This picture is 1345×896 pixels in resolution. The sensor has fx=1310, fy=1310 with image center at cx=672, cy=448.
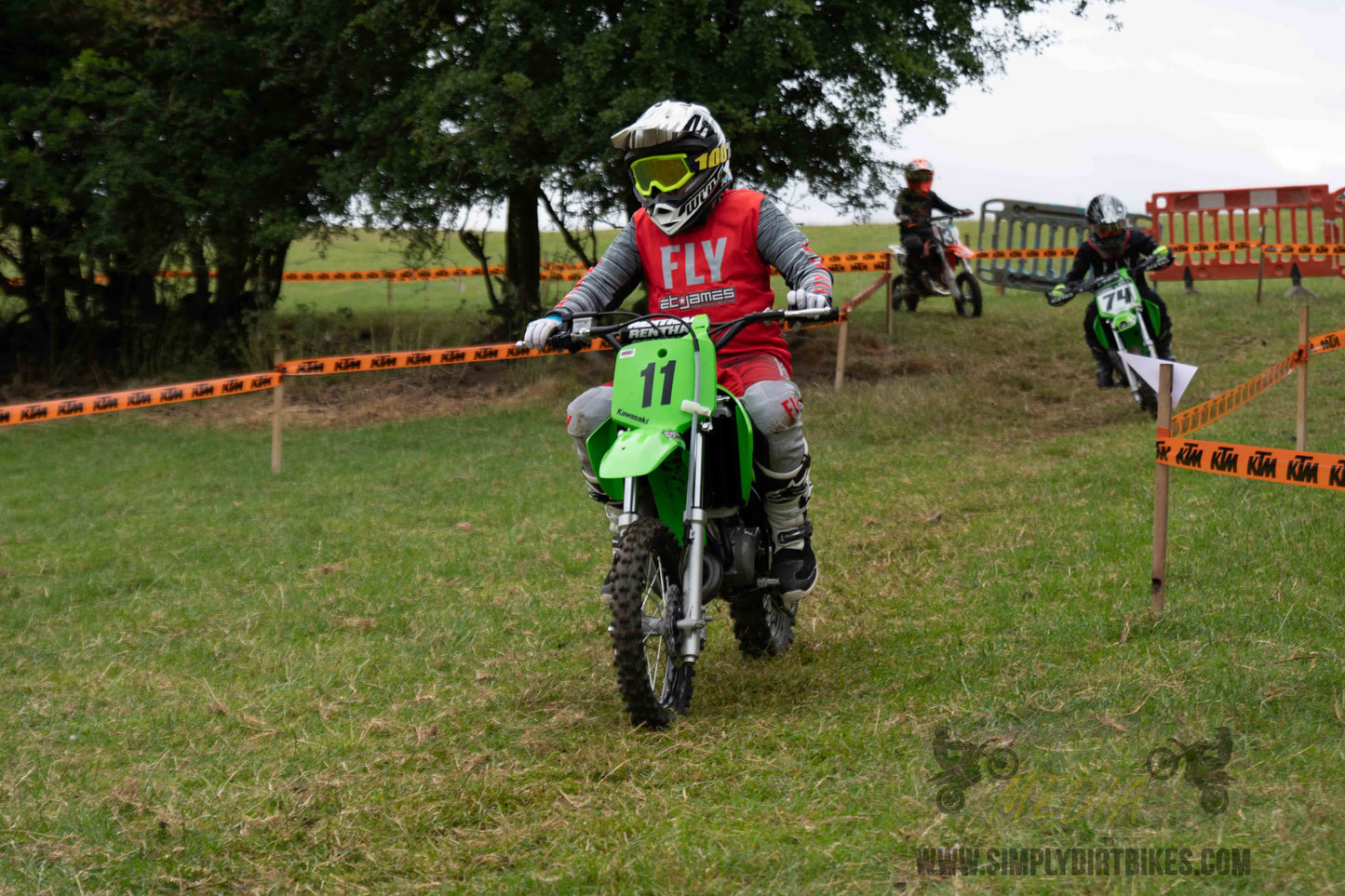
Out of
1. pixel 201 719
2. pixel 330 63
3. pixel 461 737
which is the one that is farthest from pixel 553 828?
pixel 330 63

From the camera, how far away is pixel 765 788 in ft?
13.4

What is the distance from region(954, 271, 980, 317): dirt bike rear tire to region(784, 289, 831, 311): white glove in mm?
14412

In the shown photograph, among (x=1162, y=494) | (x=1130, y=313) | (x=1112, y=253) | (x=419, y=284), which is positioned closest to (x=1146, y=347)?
(x=1130, y=313)

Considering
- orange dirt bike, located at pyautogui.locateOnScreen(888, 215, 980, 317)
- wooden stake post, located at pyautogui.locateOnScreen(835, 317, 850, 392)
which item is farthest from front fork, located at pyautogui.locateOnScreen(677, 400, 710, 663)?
orange dirt bike, located at pyautogui.locateOnScreen(888, 215, 980, 317)

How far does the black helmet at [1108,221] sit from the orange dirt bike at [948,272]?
21.7ft

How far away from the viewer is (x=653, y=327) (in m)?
5.01

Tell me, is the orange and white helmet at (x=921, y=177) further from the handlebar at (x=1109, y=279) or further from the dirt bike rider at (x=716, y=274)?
the dirt bike rider at (x=716, y=274)

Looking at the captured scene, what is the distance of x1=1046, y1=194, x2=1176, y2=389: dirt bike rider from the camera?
1209cm

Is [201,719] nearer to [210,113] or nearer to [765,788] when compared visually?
[765,788]

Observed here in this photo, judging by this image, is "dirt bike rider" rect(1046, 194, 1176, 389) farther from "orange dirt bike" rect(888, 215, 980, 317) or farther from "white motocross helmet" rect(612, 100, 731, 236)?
"white motocross helmet" rect(612, 100, 731, 236)

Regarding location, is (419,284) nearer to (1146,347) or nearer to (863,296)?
(863,296)

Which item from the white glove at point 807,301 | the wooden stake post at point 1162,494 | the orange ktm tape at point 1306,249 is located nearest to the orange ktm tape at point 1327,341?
the wooden stake post at point 1162,494

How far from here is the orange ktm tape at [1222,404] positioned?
636 cm

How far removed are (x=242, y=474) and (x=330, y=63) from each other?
240 inches
